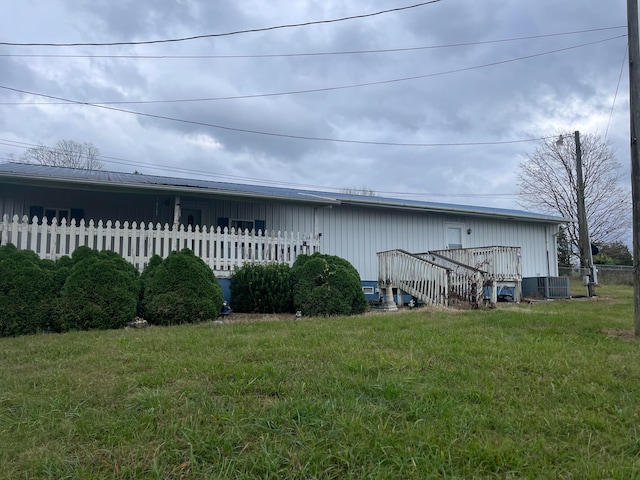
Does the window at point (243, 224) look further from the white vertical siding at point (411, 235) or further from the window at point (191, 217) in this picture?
the white vertical siding at point (411, 235)

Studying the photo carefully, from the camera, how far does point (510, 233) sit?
55.2 feet

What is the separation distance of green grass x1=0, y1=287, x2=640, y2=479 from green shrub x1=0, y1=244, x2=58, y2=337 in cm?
108

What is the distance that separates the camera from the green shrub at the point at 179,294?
7.25 m

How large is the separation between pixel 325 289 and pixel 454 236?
8.51 meters

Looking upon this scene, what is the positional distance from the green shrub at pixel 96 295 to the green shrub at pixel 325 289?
2.98m

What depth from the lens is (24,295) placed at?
6.43m

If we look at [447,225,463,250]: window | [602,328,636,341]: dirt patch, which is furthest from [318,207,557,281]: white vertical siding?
[602,328,636,341]: dirt patch

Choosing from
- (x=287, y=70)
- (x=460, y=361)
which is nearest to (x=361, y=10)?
(x=287, y=70)

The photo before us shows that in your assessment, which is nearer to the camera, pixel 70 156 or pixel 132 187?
pixel 132 187

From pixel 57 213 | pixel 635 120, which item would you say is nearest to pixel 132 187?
pixel 57 213

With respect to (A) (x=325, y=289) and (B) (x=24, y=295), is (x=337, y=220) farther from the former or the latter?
(B) (x=24, y=295)

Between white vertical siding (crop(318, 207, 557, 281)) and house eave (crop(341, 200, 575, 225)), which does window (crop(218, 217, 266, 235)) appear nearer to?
white vertical siding (crop(318, 207, 557, 281))

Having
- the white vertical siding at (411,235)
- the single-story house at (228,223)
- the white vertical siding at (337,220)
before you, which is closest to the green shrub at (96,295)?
the single-story house at (228,223)

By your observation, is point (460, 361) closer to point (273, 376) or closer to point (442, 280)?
point (273, 376)
